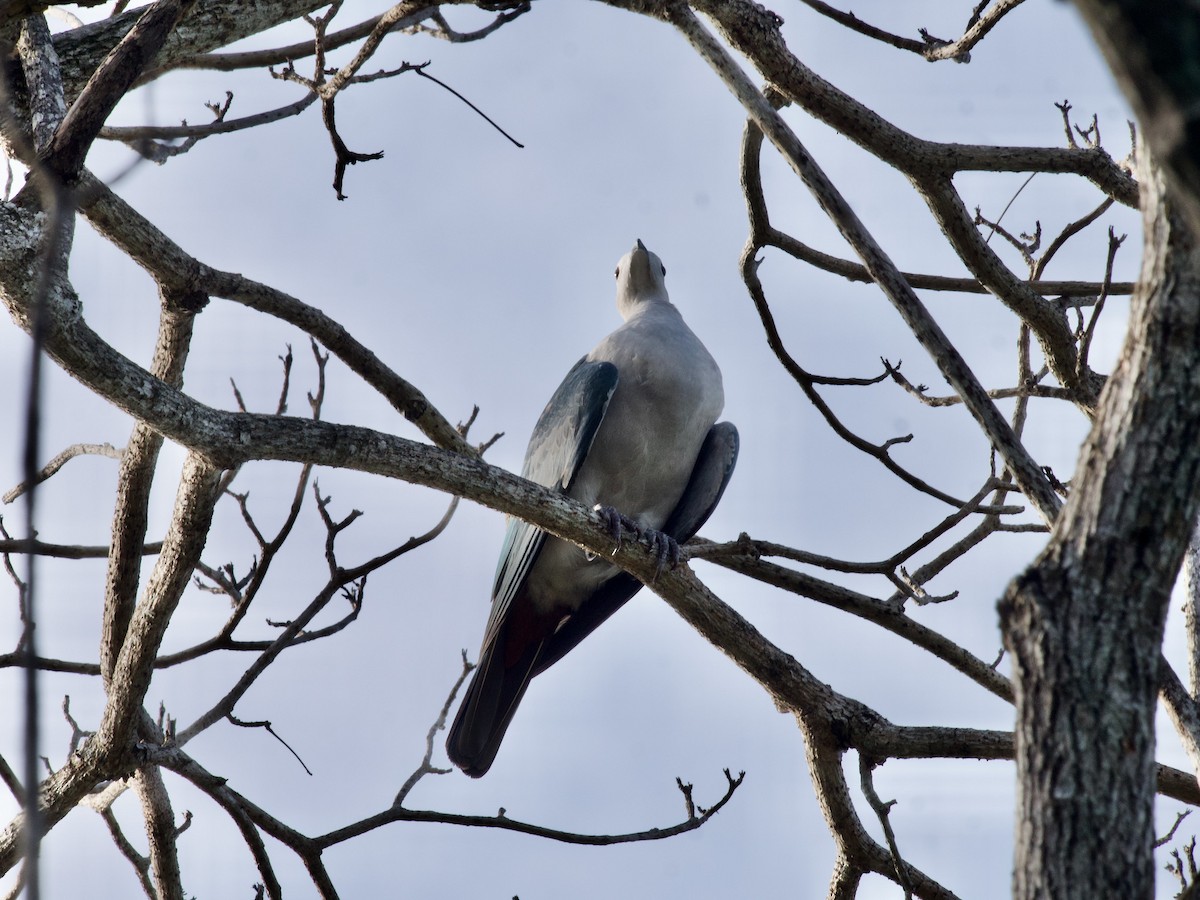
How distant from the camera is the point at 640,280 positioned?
231 inches

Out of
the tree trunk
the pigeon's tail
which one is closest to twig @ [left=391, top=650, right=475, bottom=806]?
the pigeon's tail

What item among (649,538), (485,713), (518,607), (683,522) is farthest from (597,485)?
(649,538)

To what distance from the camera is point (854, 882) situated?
344 centimetres

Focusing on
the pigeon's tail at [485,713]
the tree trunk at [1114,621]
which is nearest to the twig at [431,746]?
the pigeon's tail at [485,713]

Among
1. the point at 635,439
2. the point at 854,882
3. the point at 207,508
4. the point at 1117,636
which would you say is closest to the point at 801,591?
the point at 854,882

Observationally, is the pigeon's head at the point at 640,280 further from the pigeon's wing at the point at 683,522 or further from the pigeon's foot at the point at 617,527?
the pigeon's foot at the point at 617,527

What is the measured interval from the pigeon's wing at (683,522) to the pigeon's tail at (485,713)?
0.61ft

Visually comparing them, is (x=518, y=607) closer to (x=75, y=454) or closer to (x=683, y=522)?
(x=683, y=522)

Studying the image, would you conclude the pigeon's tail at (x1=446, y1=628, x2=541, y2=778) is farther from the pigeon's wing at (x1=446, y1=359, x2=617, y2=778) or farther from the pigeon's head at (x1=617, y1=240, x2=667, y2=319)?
the pigeon's head at (x1=617, y1=240, x2=667, y2=319)

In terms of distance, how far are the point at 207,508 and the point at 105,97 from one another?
109 cm

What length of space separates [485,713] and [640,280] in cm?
239

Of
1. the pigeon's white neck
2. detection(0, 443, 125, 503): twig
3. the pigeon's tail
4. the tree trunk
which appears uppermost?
the pigeon's white neck

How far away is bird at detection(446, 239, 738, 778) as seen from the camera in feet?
15.3

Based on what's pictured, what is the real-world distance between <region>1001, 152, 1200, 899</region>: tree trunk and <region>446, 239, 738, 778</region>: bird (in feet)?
10.5
